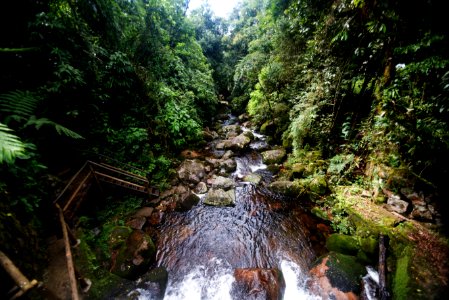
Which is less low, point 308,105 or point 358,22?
point 358,22

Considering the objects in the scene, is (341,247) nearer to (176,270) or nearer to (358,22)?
(176,270)

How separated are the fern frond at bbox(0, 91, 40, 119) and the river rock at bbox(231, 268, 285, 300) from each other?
5085 mm

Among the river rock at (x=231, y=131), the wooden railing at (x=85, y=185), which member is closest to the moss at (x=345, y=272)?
the wooden railing at (x=85, y=185)

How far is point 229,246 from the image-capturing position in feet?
15.3

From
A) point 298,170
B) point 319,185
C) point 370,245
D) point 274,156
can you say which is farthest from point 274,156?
point 370,245

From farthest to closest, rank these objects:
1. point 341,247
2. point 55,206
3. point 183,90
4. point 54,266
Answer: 1. point 183,90
2. point 341,247
3. point 55,206
4. point 54,266

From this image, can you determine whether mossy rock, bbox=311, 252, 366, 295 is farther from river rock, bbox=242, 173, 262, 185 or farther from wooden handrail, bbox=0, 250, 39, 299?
wooden handrail, bbox=0, 250, 39, 299

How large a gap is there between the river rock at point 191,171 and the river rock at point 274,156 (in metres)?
2.95

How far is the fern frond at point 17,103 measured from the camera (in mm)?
3230

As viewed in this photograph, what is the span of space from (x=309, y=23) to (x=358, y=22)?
2.15m

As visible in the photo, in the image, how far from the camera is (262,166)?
820 cm

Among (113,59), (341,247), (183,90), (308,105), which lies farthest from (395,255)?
(183,90)

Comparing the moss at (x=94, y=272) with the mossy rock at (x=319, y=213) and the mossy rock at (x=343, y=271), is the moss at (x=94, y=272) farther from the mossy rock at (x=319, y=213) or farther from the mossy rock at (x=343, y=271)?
the mossy rock at (x=319, y=213)

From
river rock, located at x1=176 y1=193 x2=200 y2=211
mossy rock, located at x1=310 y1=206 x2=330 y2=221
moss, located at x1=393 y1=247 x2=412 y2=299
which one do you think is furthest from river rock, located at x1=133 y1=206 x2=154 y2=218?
moss, located at x1=393 y1=247 x2=412 y2=299
